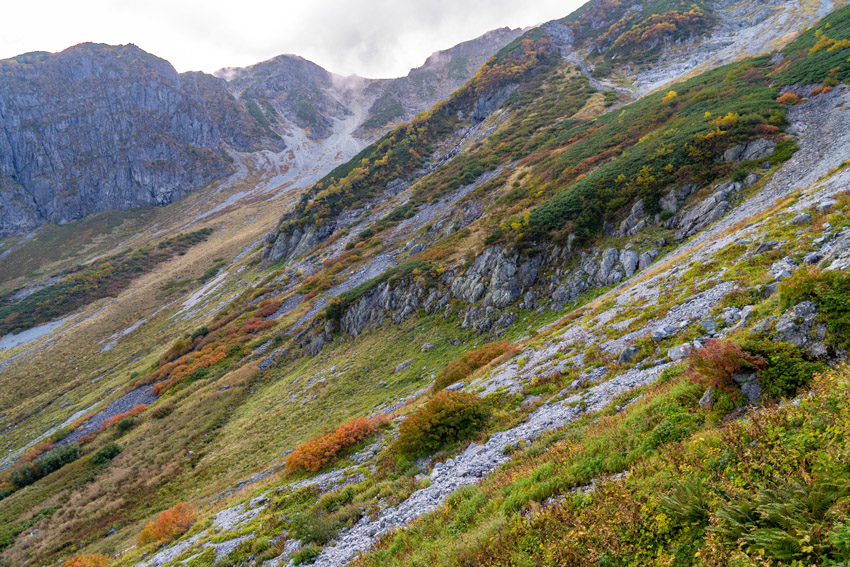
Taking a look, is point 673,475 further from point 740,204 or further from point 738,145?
point 738,145

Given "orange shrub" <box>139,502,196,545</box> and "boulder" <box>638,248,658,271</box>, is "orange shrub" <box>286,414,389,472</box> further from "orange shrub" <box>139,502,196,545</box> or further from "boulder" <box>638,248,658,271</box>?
"boulder" <box>638,248,658,271</box>

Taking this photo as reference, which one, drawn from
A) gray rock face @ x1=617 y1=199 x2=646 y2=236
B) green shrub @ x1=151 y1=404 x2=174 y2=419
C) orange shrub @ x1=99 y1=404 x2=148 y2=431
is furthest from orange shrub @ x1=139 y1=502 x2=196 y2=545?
gray rock face @ x1=617 y1=199 x2=646 y2=236

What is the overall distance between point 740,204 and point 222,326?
189 ft

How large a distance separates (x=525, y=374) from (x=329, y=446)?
993cm

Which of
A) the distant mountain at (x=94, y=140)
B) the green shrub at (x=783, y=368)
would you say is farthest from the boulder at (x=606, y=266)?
the distant mountain at (x=94, y=140)

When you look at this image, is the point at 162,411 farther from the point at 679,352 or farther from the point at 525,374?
the point at 679,352

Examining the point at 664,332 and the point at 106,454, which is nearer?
the point at 664,332

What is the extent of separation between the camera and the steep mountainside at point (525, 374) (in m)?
5.41

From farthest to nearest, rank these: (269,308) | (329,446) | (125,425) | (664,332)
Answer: (269,308) < (125,425) < (329,446) < (664,332)

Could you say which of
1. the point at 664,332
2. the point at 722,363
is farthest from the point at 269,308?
the point at 722,363

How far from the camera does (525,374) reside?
14.8m

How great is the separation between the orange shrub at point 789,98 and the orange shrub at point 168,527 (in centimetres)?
4968

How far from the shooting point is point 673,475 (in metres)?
5.42

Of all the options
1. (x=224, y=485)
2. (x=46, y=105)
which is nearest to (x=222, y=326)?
(x=224, y=485)
